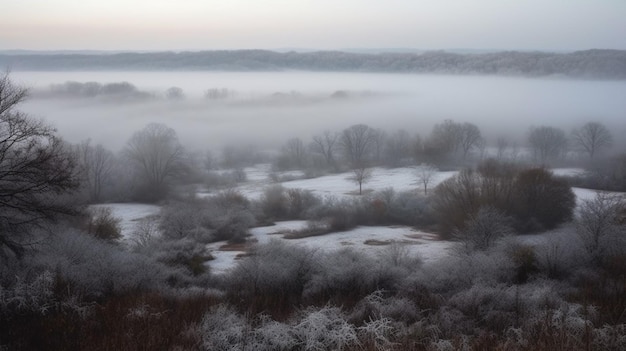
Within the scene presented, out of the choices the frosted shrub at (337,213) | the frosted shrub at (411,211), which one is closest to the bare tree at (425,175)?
the frosted shrub at (411,211)

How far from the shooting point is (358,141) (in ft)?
315

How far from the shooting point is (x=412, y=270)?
2795 cm

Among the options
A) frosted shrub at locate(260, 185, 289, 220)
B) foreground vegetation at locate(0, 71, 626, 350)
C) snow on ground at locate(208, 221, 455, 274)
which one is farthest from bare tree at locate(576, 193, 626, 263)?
frosted shrub at locate(260, 185, 289, 220)

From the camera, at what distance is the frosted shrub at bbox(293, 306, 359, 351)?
13.1m

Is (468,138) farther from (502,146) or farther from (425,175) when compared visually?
(425,175)

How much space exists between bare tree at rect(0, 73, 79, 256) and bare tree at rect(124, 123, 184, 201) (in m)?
44.0

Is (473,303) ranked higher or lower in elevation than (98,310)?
lower

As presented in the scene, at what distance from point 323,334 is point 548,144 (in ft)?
275

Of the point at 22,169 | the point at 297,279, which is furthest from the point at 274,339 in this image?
the point at 297,279

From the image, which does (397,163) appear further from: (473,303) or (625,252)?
(473,303)

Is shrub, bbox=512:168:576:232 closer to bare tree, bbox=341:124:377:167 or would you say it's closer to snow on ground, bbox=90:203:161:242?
snow on ground, bbox=90:203:161:242

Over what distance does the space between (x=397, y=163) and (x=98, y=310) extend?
72862 millimetres

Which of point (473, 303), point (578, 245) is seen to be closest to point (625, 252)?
point (578, 245)

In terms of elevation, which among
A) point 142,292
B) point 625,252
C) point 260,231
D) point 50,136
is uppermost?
point 50,136
